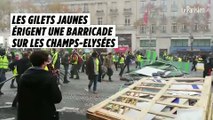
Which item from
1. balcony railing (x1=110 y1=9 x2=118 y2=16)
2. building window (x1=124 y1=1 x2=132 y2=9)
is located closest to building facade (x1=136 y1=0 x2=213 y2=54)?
building window (x1=124 y1=1 x2=132 y2=9)

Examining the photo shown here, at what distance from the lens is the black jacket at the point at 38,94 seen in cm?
486

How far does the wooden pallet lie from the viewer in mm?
5223

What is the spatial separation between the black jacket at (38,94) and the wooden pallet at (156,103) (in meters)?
0.86

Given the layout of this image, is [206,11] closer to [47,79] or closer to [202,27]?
[202,27]

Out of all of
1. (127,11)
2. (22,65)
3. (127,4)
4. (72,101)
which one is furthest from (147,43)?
(22,65)

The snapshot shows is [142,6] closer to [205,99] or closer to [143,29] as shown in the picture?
[143,29]

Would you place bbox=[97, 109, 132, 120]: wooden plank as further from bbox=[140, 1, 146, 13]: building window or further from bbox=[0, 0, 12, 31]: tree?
bbox=[140, 1, 146, 13]: building window

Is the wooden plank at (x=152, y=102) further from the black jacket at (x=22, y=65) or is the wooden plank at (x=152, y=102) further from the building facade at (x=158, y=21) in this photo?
the building facade at (x=158, y=21)

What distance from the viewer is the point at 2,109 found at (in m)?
10.6

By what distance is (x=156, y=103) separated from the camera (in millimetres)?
5852

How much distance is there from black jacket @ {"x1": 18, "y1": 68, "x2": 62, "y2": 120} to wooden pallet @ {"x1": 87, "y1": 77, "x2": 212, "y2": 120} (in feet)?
2.81

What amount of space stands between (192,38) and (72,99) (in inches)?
2080

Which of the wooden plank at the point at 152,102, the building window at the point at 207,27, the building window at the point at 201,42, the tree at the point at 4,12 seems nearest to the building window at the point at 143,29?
the building window at the point at 201,42

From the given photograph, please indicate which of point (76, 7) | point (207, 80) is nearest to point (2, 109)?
point (207, 80)
